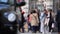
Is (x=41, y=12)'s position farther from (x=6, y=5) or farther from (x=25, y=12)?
(x=6, y=5)

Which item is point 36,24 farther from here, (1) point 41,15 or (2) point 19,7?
(2) point 19,7

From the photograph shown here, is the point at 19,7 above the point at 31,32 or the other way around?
above

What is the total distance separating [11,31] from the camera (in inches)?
96.6

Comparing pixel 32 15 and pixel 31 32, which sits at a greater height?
pixel 32 15

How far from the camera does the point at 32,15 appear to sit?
2.48 metres

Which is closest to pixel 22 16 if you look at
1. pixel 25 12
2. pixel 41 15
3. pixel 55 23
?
pixel 25 12

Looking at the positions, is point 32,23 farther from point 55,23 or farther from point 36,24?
point 55,23

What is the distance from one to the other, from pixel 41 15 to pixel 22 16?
0.69 feet

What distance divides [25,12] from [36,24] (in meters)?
0.18

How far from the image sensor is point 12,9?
2.44m

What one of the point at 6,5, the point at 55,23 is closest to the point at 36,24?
the point at 55,23

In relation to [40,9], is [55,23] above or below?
below

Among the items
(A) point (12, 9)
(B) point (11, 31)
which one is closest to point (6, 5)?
(A) point (12, 9)

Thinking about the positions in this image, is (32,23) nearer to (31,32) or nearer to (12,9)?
(31,32)
